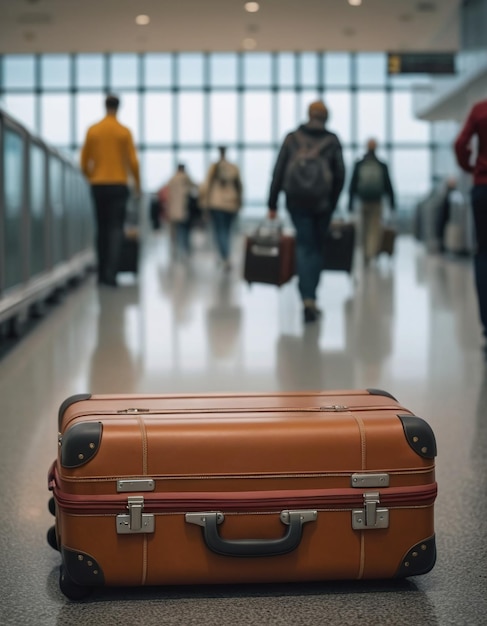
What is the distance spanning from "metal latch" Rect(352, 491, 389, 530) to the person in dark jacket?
233 inches

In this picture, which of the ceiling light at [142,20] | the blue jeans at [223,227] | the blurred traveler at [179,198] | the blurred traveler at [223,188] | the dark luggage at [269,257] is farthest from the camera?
the ceiling light at [142,20]

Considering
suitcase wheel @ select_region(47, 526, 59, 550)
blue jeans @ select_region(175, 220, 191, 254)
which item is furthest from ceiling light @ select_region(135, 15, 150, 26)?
suitcase wheel @ select_region(47, 526, 59, 550)

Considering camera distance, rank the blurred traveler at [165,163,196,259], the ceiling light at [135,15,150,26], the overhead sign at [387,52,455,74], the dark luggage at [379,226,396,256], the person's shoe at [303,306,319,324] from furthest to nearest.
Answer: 1. the overhead sign at [387,52,455,74]
2. the ceiling light at [135,15,150,26]
3. the blurred traveler at [165,163,196,259]
4. the dark luggage at [379,226,396,256]
5. the person's shoe at [303,306,319,324]

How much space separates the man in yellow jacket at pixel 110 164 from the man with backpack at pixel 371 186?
13.9 ft

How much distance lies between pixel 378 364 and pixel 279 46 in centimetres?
1815

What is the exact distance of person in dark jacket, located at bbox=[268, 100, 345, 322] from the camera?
847 cm

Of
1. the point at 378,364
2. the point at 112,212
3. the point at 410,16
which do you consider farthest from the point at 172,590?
the point at 410,16

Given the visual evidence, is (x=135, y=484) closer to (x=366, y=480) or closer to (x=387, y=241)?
(x=366, y=480)

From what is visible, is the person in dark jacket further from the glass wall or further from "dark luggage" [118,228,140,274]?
the glass wall

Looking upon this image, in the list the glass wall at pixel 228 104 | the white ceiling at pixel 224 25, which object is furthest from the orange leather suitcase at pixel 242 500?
the glass wall at pixel 228 104

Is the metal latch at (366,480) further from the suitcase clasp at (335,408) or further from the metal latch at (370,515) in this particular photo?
the suitcase clasp at (335,408)

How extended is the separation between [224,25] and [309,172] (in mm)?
13880

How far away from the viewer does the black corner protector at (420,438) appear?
8.73ft

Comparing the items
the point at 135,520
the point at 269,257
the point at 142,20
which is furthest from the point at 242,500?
the point at 142,20
